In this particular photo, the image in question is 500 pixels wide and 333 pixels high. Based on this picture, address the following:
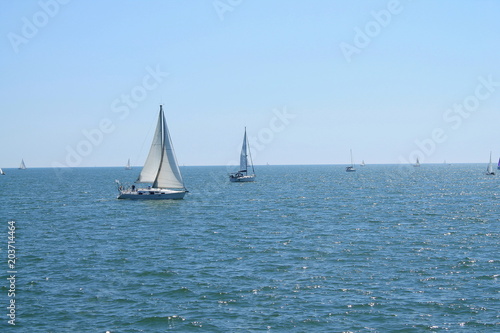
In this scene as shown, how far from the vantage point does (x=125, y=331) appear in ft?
66.8

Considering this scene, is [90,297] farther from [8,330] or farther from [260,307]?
[260,307]

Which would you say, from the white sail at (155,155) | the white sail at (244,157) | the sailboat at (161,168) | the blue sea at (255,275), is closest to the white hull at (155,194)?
the sailboat at (161,168)

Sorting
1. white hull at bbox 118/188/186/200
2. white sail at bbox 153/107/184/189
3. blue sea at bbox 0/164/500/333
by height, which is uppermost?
white sail at bbox 153/107/184/189

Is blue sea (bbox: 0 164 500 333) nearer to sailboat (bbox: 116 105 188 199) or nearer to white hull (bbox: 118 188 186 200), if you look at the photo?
sailboat (bbox: 116 105 188 199)

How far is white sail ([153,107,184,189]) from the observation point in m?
69.1

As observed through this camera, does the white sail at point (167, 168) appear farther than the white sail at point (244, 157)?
No

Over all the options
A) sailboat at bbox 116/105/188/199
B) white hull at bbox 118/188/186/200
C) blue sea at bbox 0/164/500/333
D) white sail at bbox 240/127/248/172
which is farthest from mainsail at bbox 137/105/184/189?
white sail at bbox 240/127/248/172

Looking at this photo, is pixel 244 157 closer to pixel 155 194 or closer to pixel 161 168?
pixel 155 194

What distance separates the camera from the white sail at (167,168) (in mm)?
69125

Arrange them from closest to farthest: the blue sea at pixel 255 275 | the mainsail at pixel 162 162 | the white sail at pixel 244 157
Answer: the blue sea at pixel 255 275 < the mainsail at pixel 162 162 < the white sail at pixel 244 157

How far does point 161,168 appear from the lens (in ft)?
228

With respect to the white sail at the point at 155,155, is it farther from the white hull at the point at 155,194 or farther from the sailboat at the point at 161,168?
the white hull at the point at 155,194

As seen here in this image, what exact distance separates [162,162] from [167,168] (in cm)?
117

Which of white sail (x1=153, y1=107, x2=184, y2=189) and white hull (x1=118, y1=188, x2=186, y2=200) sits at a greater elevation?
white sail (x1=153, y1=107, x2=184, y2=189)
